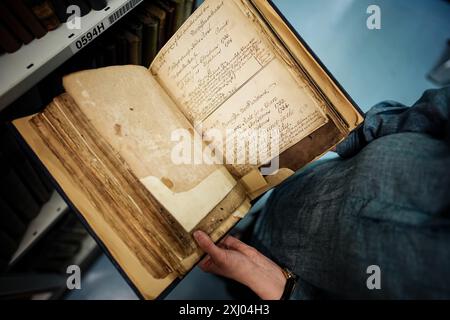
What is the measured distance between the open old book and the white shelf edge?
485 mm

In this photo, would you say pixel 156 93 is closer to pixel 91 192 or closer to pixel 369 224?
pixel 91 192

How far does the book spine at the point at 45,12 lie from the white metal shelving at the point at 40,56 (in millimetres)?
14

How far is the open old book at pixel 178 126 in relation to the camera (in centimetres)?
45

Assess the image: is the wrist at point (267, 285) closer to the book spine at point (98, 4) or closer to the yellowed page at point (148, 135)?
the yellowed page at point (148, 135)

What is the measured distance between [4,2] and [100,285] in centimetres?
117

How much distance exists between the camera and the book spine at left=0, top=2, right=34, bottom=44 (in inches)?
18.0

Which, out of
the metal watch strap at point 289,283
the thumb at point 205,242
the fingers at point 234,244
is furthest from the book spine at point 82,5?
the metal watch strap at point 289,283

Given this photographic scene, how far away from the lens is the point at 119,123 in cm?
47

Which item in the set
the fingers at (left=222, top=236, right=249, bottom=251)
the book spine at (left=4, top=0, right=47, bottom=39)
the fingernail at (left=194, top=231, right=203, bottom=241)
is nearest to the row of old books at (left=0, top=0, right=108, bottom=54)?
the book spine at (left=4, top=0, right=47, bottom=39)
